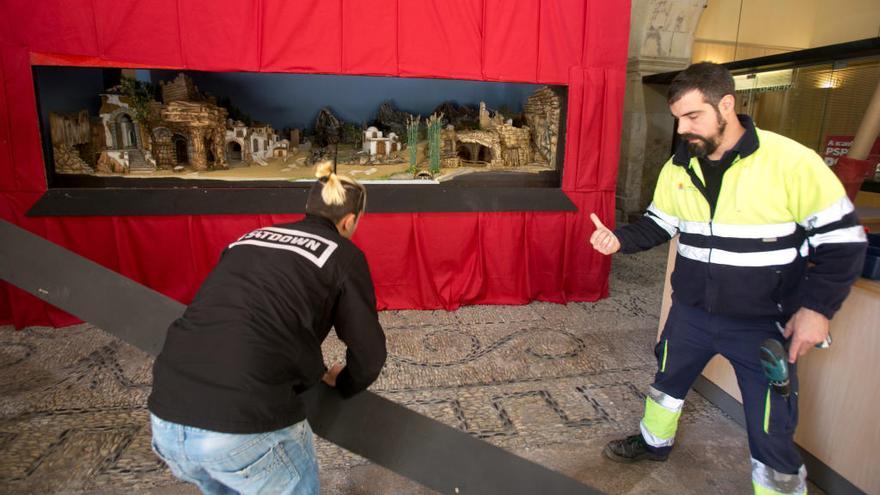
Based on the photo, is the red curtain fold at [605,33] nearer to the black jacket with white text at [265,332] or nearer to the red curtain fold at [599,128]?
the red curtain fold at [599,128]

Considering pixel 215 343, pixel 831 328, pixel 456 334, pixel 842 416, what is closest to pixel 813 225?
pixel 831 328

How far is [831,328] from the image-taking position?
2.34 metres

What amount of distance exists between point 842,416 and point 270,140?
4.38m

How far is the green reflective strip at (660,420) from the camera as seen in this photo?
2344 millimetres

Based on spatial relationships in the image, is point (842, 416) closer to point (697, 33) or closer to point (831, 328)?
point (831, 328)

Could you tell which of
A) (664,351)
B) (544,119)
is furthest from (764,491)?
(544,119)

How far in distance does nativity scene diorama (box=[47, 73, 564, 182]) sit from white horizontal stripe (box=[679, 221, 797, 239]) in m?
2.65

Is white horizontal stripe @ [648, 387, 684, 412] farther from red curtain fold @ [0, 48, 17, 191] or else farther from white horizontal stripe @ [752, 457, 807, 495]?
red curtain fold @ [0, 48, 17, 191]

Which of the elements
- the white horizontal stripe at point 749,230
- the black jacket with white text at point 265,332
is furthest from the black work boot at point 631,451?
the black jacket with white text at point 265,332

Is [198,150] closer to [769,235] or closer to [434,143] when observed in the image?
[434,143]

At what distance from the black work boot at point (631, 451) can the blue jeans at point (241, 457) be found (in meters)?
1.66

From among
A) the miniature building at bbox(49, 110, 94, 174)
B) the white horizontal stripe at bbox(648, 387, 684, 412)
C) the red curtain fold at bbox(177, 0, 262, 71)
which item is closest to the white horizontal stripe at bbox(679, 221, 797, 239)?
the white horizontal stripe at bbox(648, 387, 684, 412)

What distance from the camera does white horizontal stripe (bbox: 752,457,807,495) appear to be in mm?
1849

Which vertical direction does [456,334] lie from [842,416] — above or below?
below
